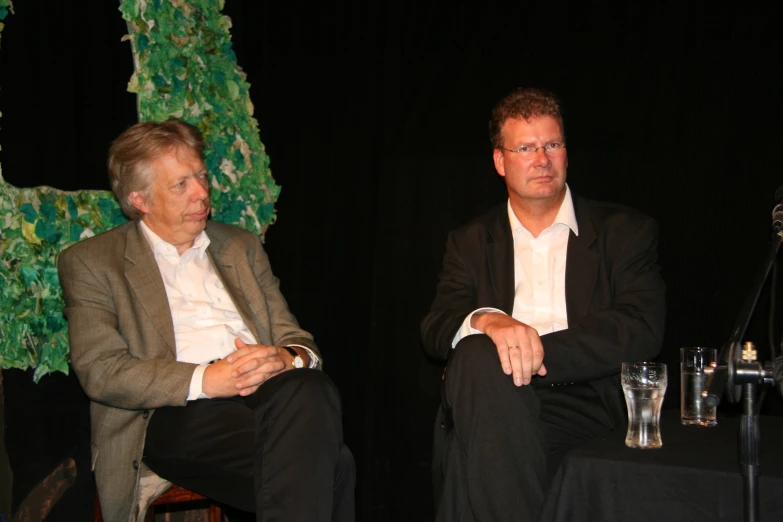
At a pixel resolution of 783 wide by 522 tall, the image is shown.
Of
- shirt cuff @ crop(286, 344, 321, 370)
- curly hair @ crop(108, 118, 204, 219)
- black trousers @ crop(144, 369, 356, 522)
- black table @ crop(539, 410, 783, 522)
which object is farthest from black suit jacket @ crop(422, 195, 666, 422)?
curly hair @ crop(108, 118, 204, 219)

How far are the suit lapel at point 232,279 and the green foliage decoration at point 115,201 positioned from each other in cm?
41

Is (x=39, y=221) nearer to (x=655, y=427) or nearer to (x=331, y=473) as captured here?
(x=331, y=473)

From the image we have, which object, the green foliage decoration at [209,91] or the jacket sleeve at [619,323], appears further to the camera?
the green foliage decoration at [209,91]

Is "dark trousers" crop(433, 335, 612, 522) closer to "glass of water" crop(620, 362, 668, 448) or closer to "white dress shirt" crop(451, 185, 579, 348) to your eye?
"glass of water" crop(620, 362, 668, 448)

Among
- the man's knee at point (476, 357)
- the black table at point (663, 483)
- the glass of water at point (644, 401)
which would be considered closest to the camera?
the black table at point (663, 483)

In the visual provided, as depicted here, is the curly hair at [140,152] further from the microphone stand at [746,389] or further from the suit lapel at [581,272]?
the microphone stand at [746,389]

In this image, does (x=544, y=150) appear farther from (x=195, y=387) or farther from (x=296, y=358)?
(x=195, y=387)

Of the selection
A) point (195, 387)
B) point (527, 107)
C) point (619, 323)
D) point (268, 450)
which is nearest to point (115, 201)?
point (195, 387)

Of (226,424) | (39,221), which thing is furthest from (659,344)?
(39,221)

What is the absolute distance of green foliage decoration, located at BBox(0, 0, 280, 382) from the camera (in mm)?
2459

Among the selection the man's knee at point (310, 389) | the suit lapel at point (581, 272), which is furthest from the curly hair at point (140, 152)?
the suit lapel at point (581, 272)

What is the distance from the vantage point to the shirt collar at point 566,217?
2.49 metres

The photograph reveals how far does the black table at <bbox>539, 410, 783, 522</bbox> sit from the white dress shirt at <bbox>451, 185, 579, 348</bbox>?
90 cm

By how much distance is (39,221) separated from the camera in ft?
8.25
